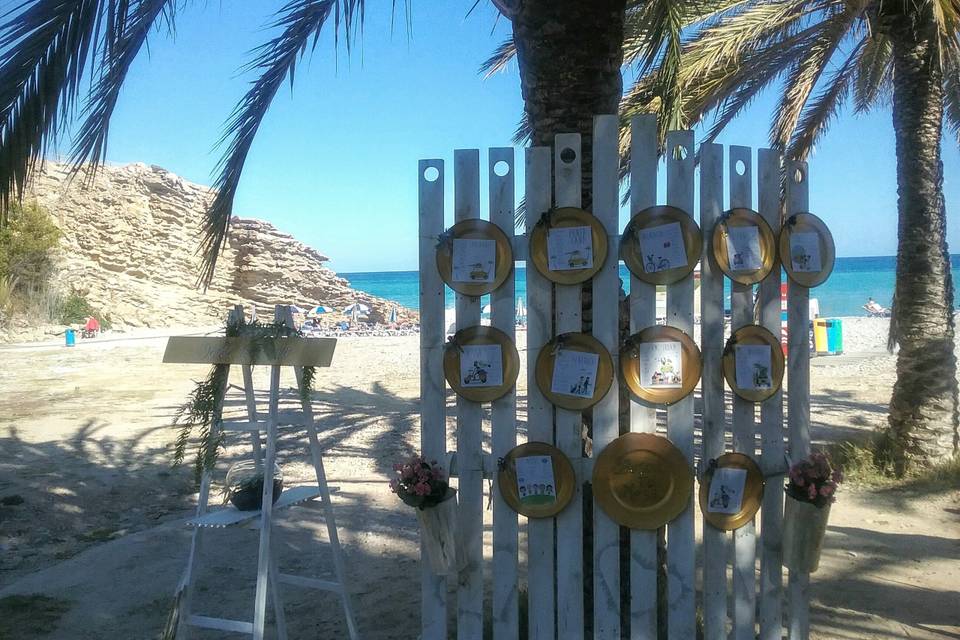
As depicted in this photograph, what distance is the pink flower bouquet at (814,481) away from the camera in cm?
281

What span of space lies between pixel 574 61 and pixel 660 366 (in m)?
1.46

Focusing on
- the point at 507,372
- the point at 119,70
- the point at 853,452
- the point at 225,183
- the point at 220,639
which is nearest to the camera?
the point at 507,372

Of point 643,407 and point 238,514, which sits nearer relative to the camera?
point 643,407

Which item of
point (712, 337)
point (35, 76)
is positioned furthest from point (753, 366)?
point (35, 76)

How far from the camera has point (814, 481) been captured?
2.83 metres

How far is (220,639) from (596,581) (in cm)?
207

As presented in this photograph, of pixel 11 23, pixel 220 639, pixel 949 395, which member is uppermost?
pixel 11 23

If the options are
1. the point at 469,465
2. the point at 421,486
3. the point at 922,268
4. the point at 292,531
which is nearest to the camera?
the point at 421,486

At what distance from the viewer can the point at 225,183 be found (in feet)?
16.3

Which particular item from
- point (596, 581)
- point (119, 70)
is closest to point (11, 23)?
point (119, 70)

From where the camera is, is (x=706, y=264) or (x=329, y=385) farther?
(x=329, y=385)

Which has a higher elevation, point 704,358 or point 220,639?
point 704,358

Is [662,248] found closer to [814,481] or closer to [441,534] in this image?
[814,481]

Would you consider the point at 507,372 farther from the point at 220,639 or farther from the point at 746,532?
the point at 220,639
